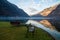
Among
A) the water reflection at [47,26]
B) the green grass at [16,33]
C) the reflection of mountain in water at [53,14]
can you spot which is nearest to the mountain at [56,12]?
the reflection of mountain in water at [53,14]

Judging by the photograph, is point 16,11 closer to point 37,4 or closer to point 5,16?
point 5,16

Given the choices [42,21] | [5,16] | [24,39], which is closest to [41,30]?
[42,21]

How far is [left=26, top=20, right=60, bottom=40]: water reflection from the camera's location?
7.13 ft

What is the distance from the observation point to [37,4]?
224 centimetres

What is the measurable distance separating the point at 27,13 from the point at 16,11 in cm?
17

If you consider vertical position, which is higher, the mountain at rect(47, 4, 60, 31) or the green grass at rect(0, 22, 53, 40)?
the mountain at rect(47, 4, 60, 31)

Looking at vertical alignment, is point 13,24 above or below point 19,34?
above

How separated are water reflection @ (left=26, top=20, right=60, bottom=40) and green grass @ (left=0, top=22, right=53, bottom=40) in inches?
2.4

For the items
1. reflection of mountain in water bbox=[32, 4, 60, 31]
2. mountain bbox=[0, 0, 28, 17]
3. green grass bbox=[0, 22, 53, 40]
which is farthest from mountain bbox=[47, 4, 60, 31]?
mountain bbox=[0, 0, 28, 17]

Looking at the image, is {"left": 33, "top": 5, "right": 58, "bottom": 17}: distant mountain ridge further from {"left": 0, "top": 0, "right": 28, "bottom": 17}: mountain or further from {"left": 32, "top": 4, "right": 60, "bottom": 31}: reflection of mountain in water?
{"left": 0, "top": 0, "right": 28, "bottom": 17}: mountain

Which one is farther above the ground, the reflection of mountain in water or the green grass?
the reflection of mountain in water

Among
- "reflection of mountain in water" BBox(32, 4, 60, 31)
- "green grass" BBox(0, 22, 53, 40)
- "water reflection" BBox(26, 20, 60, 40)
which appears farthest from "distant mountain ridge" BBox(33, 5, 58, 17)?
"green grass" BBox(0, 22, 53, 40)

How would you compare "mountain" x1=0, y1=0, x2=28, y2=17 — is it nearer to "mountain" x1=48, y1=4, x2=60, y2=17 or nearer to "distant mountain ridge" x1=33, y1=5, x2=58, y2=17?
"distant mountain ridge" x1=33, y1=5, x2=58, y2=17

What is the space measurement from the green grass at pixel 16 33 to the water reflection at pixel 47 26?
61 millimetres
